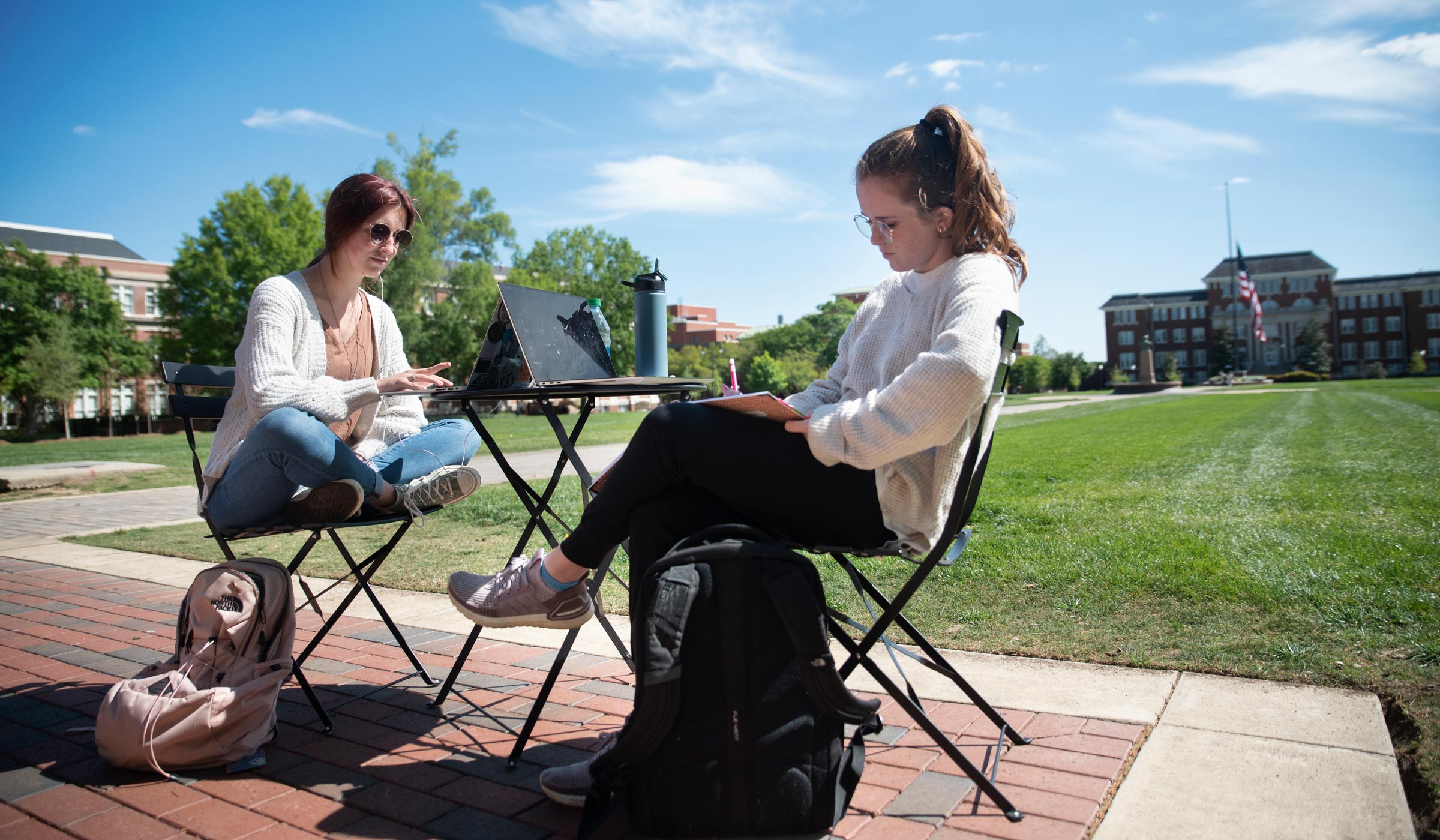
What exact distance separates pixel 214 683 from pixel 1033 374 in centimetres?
7201

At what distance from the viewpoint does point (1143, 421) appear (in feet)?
55.9

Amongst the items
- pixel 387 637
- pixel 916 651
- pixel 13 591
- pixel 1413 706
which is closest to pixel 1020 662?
pixel 916 651

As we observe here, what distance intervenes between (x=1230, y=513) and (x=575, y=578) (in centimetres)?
459

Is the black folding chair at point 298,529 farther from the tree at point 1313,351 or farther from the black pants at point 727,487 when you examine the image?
the tree at point 1313,351

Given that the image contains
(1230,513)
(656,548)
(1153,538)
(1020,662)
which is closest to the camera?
(656,548)

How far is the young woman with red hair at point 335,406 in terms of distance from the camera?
7.55 feet

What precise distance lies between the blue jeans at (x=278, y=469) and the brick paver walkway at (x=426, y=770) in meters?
0.63

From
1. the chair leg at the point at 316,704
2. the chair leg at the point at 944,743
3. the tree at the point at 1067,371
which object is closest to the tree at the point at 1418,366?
the tree at the point at 1067,371

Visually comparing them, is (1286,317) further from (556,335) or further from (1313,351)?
(556,335)

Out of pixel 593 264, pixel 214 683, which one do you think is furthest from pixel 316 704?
pixel 593 264

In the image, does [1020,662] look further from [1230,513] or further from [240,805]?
[1230,513]

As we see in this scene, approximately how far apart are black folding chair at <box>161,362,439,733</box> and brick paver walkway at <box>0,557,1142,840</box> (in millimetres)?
90

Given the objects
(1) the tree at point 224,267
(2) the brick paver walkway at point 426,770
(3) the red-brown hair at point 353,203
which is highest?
(1) the tree at point 224,267

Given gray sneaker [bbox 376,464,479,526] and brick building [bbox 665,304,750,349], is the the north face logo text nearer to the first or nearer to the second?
gray sneaker [bbox 376,464,479,526]
